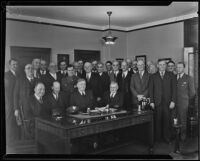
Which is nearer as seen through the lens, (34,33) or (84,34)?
(34,33)

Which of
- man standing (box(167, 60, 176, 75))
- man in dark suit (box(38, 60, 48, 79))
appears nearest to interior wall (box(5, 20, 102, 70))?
man in dark suit (box(38, 60, 48, 79))

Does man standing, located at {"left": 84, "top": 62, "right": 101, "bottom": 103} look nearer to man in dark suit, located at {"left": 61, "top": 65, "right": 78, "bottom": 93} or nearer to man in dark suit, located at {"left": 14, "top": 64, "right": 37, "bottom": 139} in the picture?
man in dark suit, located at {"left": 61, "top": 65, "right": 78, "bottom": 93}

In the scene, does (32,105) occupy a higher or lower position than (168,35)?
lower

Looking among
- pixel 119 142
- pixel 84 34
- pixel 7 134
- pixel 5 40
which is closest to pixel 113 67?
pixel 84 34

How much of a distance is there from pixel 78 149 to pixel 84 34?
4.69 feet

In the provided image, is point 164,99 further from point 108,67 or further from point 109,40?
point 109,40

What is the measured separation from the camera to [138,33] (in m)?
2.97

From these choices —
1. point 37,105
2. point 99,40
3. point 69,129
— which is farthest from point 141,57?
point 37,105

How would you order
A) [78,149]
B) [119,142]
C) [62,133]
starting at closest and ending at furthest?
[62,133], [78,149], [119,142]

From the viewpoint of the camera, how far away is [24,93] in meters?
2.65

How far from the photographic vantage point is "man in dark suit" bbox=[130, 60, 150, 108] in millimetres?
2816

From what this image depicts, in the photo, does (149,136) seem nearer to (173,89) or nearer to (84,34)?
(173,89)

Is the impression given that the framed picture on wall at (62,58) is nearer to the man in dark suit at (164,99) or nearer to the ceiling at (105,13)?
the ceiling at (105,13)

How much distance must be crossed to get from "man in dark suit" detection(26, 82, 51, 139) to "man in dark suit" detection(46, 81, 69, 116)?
0.06m
